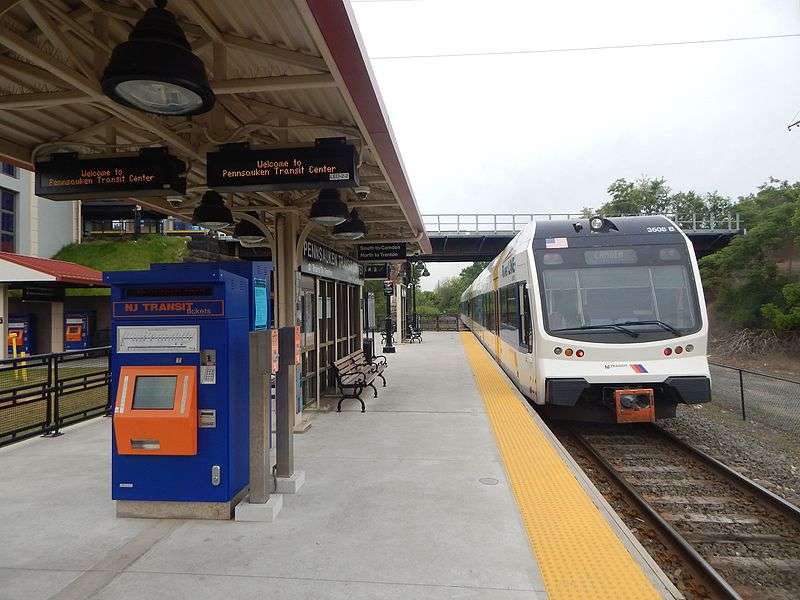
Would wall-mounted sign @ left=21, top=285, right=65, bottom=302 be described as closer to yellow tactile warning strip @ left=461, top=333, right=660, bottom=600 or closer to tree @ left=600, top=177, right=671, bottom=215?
yellow tactile warning strip @ left=461, top=333, right=660, bottom=600

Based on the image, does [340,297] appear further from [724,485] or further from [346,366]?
[724,485]

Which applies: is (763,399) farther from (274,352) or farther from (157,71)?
(157,71)

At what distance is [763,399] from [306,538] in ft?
37.7

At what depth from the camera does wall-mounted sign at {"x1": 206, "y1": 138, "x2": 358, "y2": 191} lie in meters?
4.78

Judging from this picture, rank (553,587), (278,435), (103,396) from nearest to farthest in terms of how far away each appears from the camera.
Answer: (553,587)
(278,435)
(103,396)

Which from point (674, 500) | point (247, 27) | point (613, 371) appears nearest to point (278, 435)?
point (247, 27)

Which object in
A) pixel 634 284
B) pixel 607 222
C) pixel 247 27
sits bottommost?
pixel 634 284

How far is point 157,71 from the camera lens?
106 inches

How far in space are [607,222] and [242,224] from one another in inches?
222

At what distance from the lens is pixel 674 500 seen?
5488mm

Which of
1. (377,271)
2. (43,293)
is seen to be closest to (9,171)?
(43,293)

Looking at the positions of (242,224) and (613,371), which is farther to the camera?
(242,224)

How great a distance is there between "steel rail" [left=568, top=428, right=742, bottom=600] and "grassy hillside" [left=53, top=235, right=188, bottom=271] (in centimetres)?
2324

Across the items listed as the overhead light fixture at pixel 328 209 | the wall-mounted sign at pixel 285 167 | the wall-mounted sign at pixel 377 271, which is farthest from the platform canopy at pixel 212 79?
the wall-mounted sign at pixel 377 271
